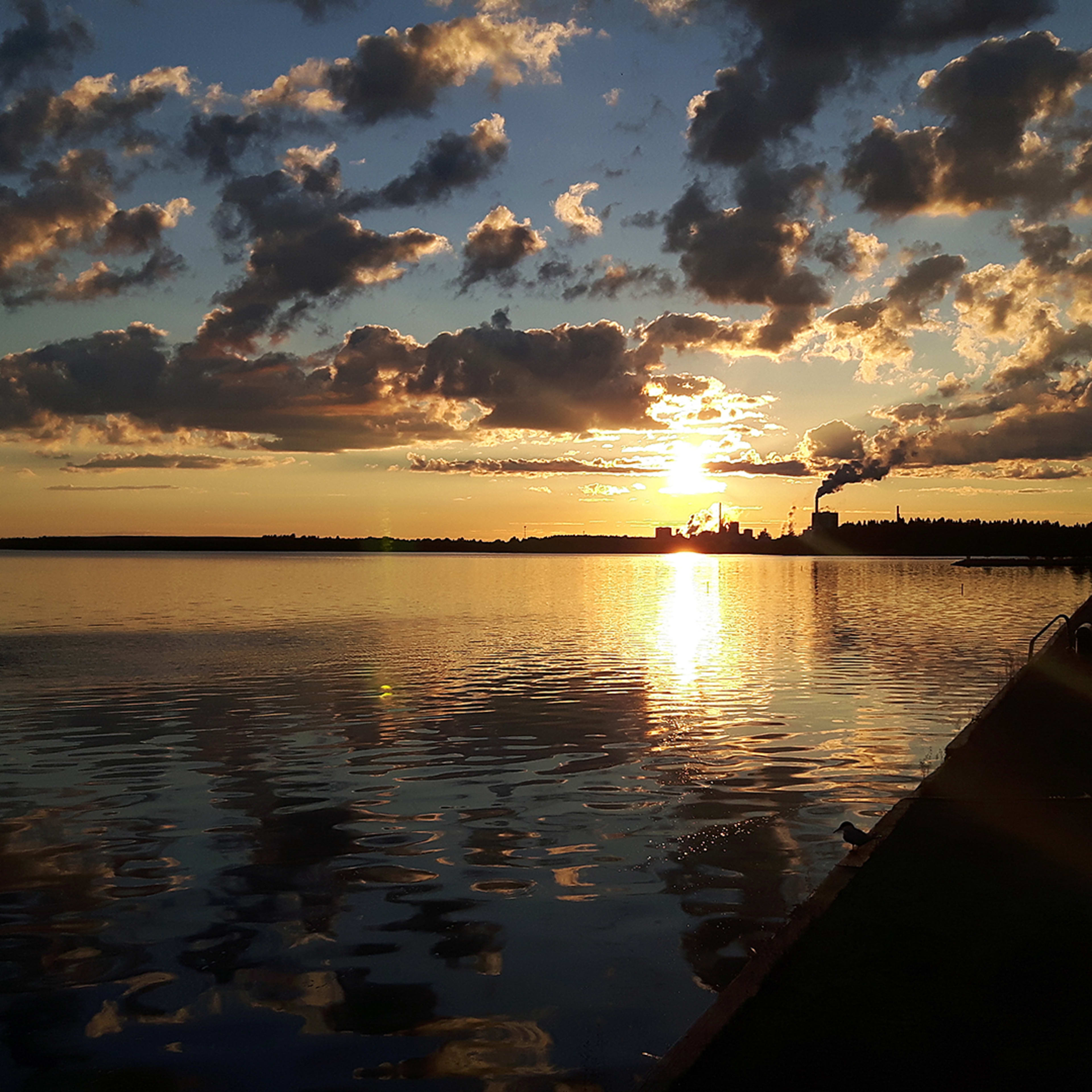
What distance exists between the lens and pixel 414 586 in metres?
112

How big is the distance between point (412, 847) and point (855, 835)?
592 cm

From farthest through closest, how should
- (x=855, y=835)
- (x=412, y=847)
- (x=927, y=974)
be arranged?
(x=412, y=847), (x=855, y=835), (x=927, y=974)

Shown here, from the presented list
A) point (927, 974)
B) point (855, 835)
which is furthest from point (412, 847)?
point (927, 974)

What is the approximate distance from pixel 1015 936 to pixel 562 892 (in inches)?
207

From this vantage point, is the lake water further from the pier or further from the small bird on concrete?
the pier

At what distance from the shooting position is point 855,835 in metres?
12.3

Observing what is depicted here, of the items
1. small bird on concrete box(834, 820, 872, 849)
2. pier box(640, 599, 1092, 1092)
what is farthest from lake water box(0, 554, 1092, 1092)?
pier box(640, 599, 1092, 1092)

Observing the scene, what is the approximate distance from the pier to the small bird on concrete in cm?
15

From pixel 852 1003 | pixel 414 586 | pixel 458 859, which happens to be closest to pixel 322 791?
pixel 458 859

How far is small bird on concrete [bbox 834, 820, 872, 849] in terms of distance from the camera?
40.3ft

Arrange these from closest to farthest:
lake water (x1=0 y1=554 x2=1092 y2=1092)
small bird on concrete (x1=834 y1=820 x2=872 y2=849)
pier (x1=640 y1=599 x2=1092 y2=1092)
Answer: pier (x1=640 y1=599 x2=1092 y2=1092) → lake water (x1=0 y1=554 x2=1092 y2=1092) → small bird on concrete (x1=834 y1=820 x2=872 y2=849)

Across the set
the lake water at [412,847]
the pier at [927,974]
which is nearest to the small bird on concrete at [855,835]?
the pier at [927,974]

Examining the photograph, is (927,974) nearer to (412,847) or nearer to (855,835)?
(855,835)

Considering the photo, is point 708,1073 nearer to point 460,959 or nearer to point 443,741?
point 460,959
